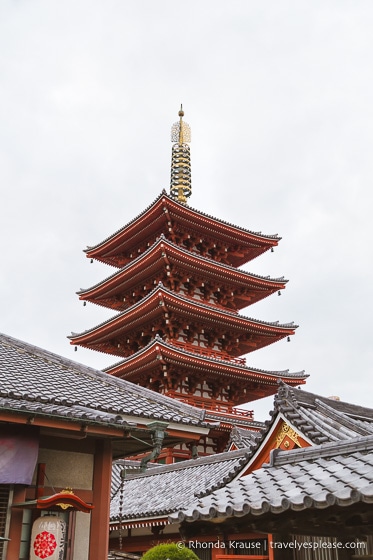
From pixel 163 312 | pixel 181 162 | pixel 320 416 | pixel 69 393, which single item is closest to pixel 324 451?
pixel 69 393

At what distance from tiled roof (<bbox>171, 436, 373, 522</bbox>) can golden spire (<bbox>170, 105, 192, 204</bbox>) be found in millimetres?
30160

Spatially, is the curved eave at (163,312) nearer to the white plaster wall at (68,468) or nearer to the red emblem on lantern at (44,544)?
the white plaster wall at (68,468)

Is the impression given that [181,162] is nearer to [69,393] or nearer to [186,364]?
[186,364]

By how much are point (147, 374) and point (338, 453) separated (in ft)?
72.8

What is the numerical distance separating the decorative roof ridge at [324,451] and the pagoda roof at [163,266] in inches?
816

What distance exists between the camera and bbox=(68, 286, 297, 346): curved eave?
26109 mm

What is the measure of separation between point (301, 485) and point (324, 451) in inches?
29.5

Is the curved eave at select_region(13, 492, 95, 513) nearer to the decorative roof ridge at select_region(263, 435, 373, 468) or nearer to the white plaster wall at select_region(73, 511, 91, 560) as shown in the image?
the white plaster wall at select_region(73, 511, 91, 560)

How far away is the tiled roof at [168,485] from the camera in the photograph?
1676cm

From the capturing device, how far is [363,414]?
13.5 metres

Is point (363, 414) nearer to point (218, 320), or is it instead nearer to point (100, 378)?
point (100, 378)

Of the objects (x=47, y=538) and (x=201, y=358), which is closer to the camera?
(x=47, y=538)

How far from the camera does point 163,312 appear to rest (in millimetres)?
26828

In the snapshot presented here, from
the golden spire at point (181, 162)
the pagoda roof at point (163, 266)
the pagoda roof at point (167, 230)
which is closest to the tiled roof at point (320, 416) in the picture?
the pagoda roof at point (163, 266)
